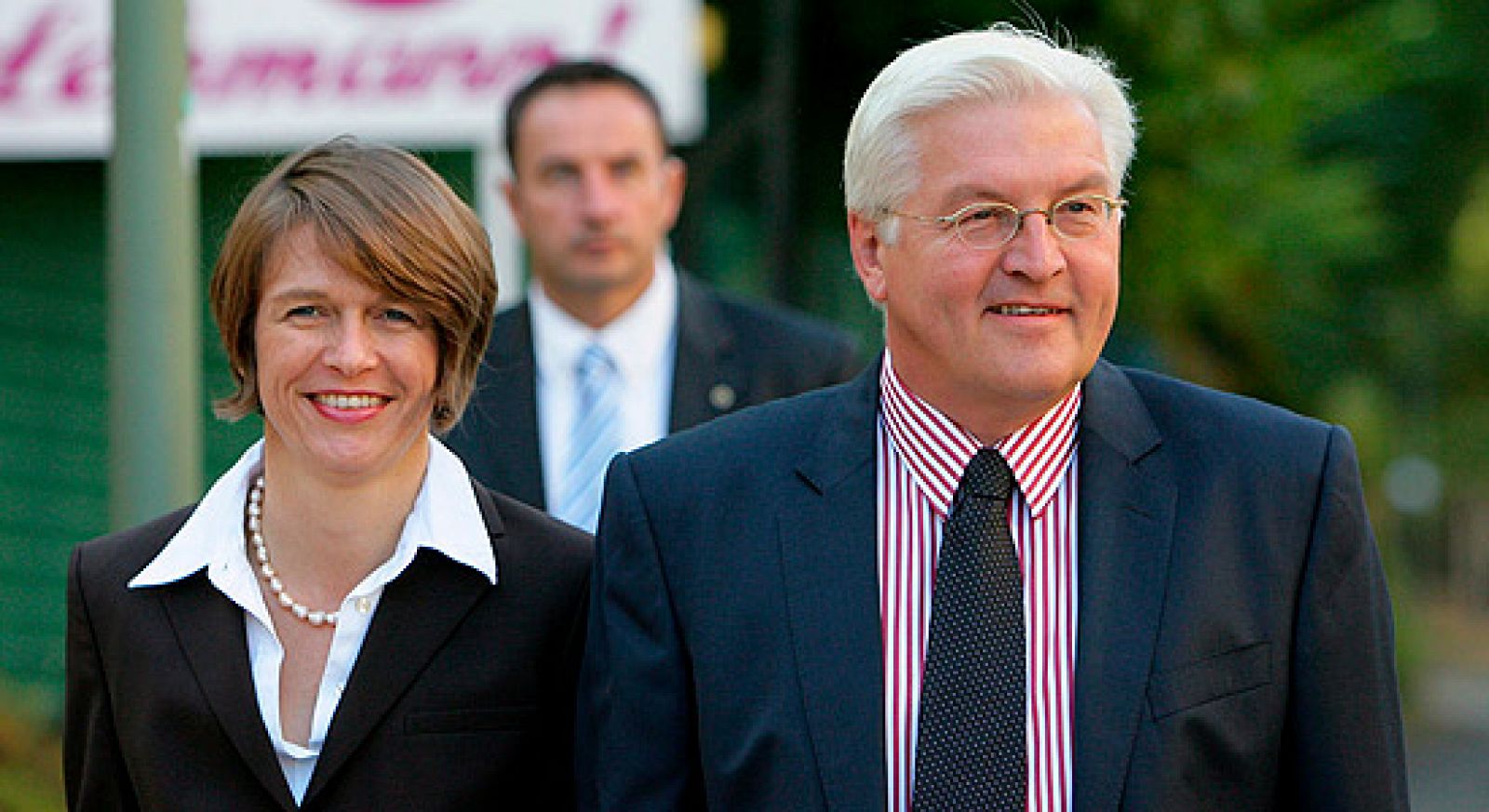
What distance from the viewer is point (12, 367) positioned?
8781 millimetres

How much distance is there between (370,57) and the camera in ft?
25.9

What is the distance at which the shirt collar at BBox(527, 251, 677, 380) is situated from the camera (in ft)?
14.3

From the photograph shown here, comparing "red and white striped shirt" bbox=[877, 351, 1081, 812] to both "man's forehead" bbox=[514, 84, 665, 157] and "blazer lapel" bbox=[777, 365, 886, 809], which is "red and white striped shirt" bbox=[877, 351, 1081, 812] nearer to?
"blazer lapel" bbox=[777, 365, 886, 809]

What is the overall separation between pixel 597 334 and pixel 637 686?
1737mm

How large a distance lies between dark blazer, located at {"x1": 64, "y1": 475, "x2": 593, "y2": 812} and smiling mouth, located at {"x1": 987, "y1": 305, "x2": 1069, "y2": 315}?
79 cm

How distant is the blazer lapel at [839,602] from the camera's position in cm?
262

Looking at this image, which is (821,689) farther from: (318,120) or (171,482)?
(318,120)

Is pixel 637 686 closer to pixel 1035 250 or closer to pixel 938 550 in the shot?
pixel 938 550

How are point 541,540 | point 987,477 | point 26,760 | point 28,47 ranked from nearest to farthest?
point 987,477
point 541,540
point 26,760
point 28,47

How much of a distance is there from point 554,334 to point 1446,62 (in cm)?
755

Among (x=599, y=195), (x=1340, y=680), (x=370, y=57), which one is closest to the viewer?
(x=1340, y=680)

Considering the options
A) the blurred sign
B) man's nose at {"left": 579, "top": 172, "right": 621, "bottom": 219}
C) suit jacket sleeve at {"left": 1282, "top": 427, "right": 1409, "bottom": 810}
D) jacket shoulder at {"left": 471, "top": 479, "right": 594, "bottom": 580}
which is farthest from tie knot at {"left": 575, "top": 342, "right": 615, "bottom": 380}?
the blurred sign

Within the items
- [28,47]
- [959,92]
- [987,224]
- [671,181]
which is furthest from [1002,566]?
[28,47]

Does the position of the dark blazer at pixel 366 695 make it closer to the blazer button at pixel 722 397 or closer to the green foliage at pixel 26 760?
the blazer button at pixel 722 397
